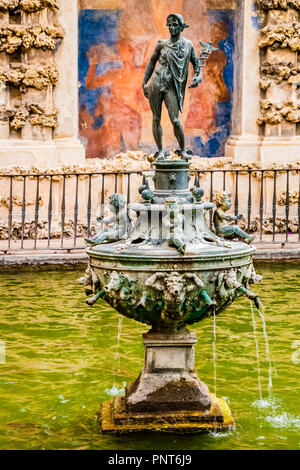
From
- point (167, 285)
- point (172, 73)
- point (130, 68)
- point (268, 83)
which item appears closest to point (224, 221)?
point (167, 285)

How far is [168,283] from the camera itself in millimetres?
5215

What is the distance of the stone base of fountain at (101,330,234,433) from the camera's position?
5523mm

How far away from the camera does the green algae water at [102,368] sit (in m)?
5.46

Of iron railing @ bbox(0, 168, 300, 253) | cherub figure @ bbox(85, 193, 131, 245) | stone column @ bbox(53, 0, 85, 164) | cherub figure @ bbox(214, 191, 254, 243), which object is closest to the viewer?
cherub figure @ bbox(85, 193, 131, 245)

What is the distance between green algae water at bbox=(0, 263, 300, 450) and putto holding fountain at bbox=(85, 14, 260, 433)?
175mm

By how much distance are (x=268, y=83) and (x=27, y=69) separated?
344cm

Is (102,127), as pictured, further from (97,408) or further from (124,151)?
(97,408)

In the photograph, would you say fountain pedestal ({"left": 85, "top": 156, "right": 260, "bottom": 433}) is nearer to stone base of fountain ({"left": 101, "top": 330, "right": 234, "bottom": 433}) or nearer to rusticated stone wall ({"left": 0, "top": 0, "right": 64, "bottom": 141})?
stone base of fountain ({"left": 101, "top": 330, "right": 234, "bottom": 433})

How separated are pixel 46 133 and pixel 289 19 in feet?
12.7

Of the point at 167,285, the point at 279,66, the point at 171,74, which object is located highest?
the point at 279,66

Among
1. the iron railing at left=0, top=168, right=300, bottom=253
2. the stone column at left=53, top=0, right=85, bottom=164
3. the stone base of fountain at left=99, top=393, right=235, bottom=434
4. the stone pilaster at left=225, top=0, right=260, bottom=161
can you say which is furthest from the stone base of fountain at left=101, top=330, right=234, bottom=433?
the stone pilaster at left=225, top=0, right=260, bottom=161

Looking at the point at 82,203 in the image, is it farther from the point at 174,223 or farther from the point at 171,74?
the point at 174,223

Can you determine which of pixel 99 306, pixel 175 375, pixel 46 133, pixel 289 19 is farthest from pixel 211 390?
pixel 289 19

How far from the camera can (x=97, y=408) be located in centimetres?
605
